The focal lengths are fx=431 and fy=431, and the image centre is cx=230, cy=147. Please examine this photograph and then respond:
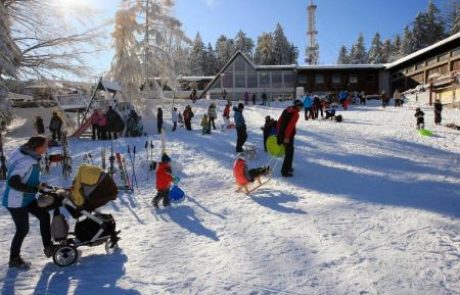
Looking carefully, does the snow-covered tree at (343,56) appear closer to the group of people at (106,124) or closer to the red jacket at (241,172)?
the group of people at (106,124)

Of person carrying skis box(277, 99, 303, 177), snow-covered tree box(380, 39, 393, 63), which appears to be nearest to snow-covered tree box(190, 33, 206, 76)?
snow-covered tree box(380, 39, 393, 63)

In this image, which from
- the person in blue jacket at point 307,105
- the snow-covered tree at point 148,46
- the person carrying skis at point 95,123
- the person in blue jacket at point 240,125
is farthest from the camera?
the snow-covered tree at point 148,46

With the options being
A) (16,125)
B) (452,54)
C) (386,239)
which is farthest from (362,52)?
(386,239)

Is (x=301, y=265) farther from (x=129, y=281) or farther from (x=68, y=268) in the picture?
(x=68, y=268)

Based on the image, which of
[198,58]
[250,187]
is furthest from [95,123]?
[198,58]

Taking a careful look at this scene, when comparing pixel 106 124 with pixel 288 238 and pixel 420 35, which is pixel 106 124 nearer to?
pixel 288 238

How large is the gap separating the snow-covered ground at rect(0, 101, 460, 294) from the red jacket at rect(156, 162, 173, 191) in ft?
1.78

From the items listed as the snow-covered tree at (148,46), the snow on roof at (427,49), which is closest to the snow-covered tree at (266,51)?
the snow on roof at (427,49)

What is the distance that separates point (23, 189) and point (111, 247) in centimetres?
156

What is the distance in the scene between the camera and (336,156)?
1356 cm

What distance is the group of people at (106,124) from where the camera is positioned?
1978 centimetres

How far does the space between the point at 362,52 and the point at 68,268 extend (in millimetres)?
82356

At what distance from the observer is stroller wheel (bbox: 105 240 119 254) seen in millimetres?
6188

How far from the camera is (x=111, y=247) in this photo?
6.28 metres
